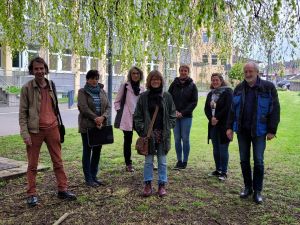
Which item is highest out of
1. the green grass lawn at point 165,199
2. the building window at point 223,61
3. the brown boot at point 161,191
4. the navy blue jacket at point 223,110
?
the building window at point 223,61

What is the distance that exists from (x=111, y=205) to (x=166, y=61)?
8.09 ft

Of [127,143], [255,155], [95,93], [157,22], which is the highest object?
[157,22]

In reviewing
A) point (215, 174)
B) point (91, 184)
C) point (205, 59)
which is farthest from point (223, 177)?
point (91, 184)

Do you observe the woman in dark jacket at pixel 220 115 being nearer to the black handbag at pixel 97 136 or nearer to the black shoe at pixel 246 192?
the black shoe at pixel 246 192

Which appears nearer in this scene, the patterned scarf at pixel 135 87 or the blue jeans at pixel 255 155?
Result: the blue jeans at pixel 255 155

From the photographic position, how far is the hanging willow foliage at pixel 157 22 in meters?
4.47

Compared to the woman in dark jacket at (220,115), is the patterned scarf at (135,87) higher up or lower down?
higher up

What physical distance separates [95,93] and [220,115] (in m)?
2.10

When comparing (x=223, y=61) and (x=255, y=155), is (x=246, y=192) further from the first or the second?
(x=223, y=61)

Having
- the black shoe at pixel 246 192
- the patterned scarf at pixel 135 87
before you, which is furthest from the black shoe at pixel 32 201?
the black shoe at pixel 246 192

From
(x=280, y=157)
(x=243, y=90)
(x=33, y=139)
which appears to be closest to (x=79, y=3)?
(x=33, y=139)

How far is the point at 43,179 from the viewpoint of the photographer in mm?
6742

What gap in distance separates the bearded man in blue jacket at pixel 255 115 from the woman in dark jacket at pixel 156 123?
0.99m

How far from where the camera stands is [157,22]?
4715mm
